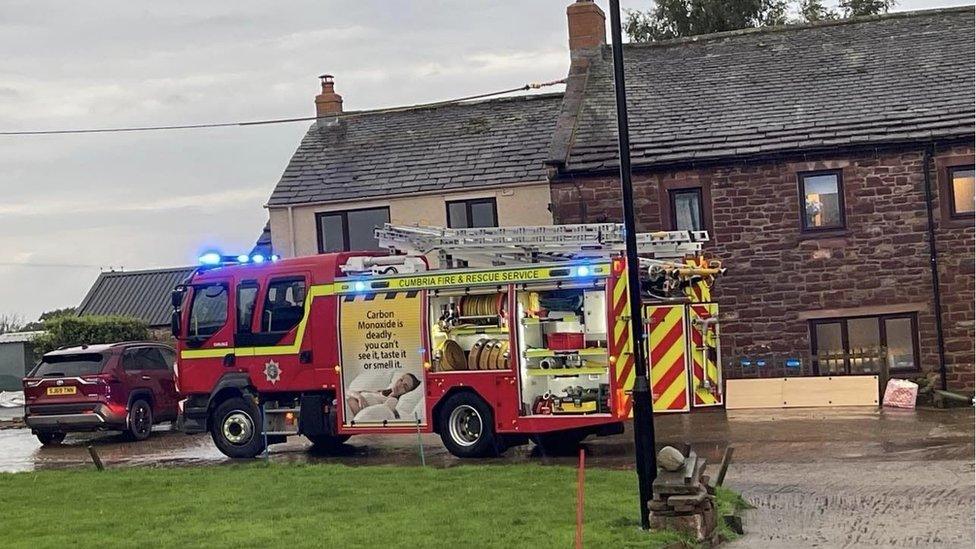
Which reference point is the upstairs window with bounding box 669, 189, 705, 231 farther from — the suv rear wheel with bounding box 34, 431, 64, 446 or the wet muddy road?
the suv rear wheel with bounding box 34, 431, 64, 446

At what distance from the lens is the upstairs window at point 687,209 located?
86.5ft

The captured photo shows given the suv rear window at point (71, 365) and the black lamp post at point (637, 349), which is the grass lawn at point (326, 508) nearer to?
the black lamp post at point (637, 349)

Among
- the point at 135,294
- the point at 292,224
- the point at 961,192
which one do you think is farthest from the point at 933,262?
the point at 135,294

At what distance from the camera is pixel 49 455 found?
21.4 m

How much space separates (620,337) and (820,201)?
10833 millimetres

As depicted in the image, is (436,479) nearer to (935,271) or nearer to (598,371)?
(598,371)

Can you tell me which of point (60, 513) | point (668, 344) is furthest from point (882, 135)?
point (60, 513)

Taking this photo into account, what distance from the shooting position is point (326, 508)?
12.5m

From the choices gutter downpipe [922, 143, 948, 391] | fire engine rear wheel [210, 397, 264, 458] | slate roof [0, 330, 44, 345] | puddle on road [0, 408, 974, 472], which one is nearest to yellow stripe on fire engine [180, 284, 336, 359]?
fire engine rear wheel [210, 397, 264, 458]

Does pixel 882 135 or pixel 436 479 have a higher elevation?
pixel 882 135

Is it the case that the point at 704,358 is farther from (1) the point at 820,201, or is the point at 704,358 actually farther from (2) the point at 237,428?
(1) the point at 820,201

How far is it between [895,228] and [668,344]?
30.8 feet

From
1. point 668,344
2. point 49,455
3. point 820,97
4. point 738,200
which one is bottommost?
point 49,455

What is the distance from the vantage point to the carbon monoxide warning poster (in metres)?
17.6
